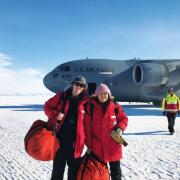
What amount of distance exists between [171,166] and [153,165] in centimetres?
40

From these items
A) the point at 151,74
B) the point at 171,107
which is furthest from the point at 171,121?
the point at 151,74

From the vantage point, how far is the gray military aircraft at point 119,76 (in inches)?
1040

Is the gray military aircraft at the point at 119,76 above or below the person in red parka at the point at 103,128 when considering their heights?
above

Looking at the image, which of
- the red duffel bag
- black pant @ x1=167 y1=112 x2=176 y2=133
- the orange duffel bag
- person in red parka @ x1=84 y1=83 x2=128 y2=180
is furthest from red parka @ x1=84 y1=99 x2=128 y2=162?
black pant @ x1=167 y1=112 x2=176 y2=133

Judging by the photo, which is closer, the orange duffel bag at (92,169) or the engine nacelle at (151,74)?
the orange duffel bag at (92,169)

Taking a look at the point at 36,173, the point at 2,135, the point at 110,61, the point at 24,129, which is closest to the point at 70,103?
the point at 36,173

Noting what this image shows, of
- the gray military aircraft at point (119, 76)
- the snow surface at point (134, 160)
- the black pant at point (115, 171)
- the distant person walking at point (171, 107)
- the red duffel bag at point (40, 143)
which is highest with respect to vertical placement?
the gray military aircraft at point (119, 76)

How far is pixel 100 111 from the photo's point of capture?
4.76 metres

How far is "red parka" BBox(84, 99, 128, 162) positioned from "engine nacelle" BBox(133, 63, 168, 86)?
2096 centimetres

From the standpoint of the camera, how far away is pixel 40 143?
443cm

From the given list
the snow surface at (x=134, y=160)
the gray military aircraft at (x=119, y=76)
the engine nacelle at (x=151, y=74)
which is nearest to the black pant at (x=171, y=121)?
the snow surface at (x=134, y=160)

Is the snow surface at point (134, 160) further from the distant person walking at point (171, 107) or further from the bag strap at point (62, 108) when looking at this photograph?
the bag strap at point (62, 108)

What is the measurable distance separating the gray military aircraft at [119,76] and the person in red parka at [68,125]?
21552mm

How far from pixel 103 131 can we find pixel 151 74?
21.2 meters
